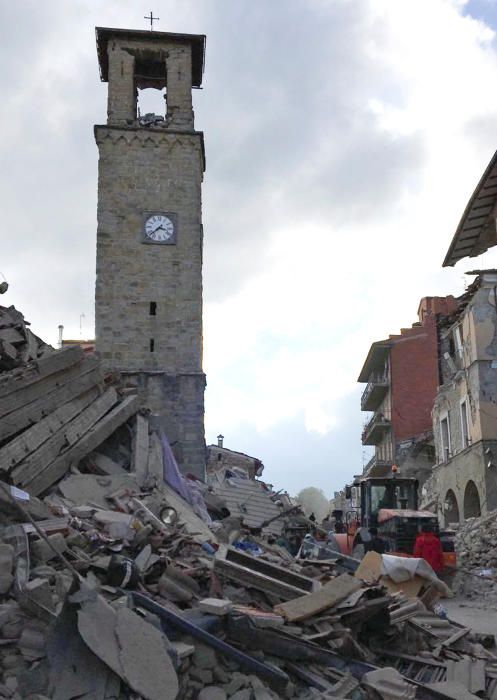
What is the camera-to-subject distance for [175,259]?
2548 cm

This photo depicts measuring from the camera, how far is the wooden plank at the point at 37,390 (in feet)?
33.7

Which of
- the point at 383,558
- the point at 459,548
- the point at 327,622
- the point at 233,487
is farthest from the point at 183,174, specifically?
the point at 327,622

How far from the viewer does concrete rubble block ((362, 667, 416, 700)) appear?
20.5 feet

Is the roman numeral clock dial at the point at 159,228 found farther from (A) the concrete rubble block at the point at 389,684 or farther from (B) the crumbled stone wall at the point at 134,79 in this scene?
(A) the concrete rubble block at the point at 389,684

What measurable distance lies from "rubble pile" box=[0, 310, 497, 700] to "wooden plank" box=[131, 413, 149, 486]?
0.94 meters

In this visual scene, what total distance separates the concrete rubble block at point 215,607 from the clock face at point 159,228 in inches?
791

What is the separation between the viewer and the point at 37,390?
11.0 meters

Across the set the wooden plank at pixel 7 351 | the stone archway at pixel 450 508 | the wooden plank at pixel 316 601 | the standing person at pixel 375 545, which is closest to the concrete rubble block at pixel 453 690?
the wooden plank at pixel 316 601

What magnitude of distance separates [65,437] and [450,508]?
23.5 meters

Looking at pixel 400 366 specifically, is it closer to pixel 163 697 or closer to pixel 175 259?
pixel 175 259

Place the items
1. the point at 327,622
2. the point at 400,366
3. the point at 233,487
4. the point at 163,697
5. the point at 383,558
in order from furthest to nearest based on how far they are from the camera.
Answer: the point at 400,366 < the point at 233,487 < the point at 383,558 < the point at 327,622 < the point at 163,697

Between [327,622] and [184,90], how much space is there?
23.7 meters

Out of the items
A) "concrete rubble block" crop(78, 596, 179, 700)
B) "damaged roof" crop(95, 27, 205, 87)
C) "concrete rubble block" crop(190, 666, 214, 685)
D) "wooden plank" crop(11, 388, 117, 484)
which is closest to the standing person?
"wooden plank" crop(11, 388, 117, 484)

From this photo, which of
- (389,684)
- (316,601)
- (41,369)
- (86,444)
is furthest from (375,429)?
(389,684)
